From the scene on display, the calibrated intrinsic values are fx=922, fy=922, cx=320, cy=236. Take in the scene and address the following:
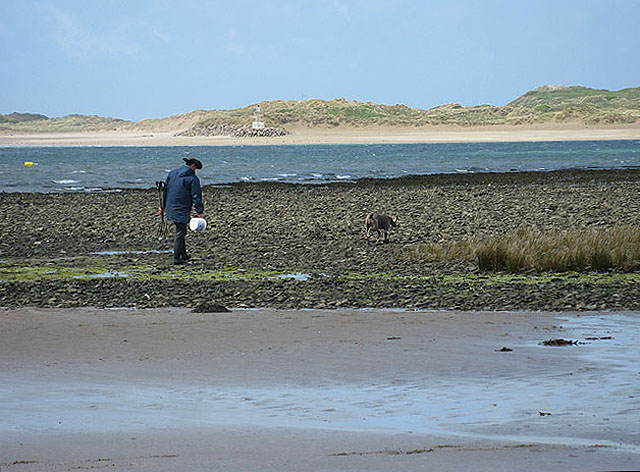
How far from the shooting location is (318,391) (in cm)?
731

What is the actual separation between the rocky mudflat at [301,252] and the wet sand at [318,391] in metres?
1.17

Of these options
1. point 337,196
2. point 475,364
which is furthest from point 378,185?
point 475,364

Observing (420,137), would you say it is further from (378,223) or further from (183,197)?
(183,197)

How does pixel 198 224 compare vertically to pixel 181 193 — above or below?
below

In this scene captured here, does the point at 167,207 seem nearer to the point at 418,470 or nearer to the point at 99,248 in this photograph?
the point at 99,248

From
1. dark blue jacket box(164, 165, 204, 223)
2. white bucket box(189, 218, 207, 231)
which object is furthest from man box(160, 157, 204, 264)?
white bucket box(189, 218, 207, 231)

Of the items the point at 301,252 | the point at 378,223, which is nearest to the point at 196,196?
the point at 301,252

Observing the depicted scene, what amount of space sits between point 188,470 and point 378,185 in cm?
3571

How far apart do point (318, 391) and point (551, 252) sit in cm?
820

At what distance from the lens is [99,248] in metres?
19.0

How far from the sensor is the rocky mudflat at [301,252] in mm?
12297

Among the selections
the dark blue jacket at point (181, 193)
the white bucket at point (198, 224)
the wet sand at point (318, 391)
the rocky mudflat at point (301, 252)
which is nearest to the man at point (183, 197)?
the dark blue jacket at point (181, 193)

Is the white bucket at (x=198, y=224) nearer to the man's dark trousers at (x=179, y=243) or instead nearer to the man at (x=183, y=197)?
the man at (x=183, y=197)

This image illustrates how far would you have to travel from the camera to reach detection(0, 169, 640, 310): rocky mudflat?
1230cm
